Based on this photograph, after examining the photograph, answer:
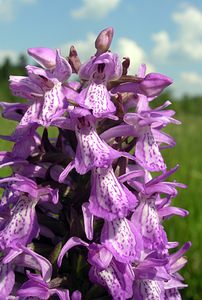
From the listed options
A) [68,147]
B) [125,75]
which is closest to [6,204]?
[68,147]

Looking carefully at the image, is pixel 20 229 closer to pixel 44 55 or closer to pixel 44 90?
pixel 44 90

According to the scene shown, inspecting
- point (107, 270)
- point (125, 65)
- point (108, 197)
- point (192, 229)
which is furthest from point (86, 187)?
point (192, 229)

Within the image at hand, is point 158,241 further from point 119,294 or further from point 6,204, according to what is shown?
point 6,204

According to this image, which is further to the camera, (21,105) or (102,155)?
(21,105)

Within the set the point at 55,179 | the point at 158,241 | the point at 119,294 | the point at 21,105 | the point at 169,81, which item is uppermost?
the point at 169,81

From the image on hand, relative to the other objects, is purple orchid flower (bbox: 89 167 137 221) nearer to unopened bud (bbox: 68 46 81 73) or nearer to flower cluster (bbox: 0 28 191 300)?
flower cluster (bbox: 0 28 191 300)

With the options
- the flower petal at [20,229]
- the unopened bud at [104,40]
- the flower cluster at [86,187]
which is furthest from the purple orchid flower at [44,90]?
the flower petal at [20,229]

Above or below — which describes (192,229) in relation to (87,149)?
below
